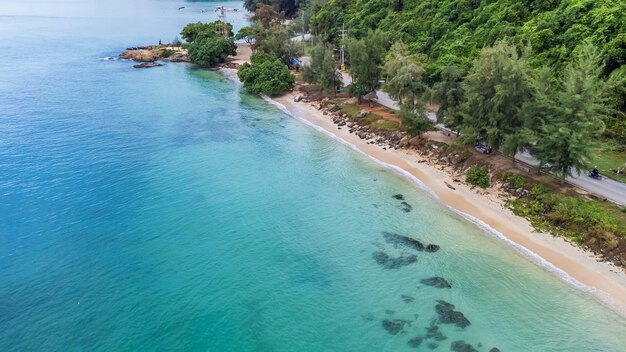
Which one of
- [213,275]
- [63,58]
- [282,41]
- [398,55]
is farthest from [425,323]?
[63,58]

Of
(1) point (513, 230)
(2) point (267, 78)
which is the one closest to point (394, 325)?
(1) point (513, 230)

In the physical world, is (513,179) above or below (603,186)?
below

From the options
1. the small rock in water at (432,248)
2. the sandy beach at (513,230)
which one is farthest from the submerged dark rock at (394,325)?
the sandy beach at (513,230)

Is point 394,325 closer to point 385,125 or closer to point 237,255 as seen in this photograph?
point 237,255

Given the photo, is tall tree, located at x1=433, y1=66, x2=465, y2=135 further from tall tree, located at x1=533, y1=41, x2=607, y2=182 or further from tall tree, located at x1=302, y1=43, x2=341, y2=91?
tall tree, located at x1=302, y1=43, x2=341, y2=91

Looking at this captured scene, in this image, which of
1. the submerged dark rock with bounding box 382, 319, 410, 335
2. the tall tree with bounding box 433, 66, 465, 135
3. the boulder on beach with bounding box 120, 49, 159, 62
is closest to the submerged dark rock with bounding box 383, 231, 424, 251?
the submerged dark rock with bounding box 382, 319, 410, 335

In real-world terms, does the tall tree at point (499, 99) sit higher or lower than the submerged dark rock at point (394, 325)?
higher

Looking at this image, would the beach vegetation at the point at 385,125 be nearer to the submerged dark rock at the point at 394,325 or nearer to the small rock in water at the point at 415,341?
the submerged dark rock at the point at 394,325
